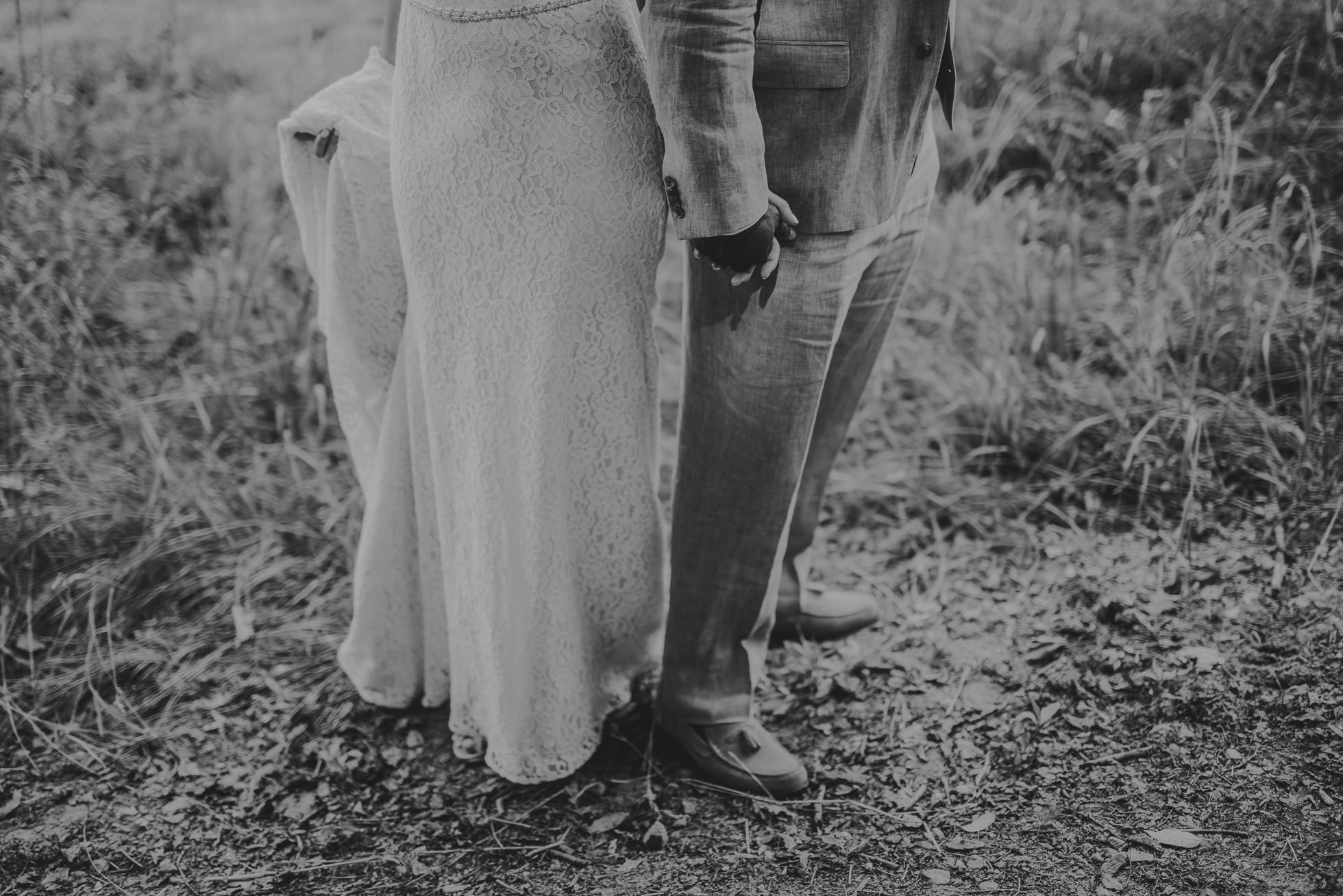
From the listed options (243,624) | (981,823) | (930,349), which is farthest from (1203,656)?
(243,624)

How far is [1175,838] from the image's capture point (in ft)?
6.21

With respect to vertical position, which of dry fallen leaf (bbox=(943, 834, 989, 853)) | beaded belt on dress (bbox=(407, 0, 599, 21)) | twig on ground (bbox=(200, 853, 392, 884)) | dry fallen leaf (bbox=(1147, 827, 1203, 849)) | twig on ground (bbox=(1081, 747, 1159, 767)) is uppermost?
beaded belt on dress (bbox=(407, 0, 599, 21))

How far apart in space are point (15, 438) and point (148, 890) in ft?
5.28

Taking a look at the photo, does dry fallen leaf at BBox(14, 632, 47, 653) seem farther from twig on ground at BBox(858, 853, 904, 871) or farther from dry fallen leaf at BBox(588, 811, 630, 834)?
twig on ground at BBox(858, 853, 904, 871)

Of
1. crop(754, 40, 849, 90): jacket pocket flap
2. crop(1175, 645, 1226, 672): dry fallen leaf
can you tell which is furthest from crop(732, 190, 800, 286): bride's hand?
crop(1175, 645, 1226, 672): dry fallen leaf

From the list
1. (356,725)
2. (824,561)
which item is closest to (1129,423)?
(824,561)

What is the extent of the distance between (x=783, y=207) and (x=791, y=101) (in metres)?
0.17

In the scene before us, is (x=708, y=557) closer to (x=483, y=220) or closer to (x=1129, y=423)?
(x=483, y=220)

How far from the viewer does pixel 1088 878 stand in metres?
1.84

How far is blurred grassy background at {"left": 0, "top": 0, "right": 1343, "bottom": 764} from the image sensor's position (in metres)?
2.65

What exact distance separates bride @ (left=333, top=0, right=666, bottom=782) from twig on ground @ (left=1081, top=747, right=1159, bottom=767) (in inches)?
38.8

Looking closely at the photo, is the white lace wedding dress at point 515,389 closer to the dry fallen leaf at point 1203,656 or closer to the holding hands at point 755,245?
the holding hands at point 755,245

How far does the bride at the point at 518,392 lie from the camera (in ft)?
5.45

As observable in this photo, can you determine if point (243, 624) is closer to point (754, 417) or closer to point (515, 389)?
point (515, 389)
